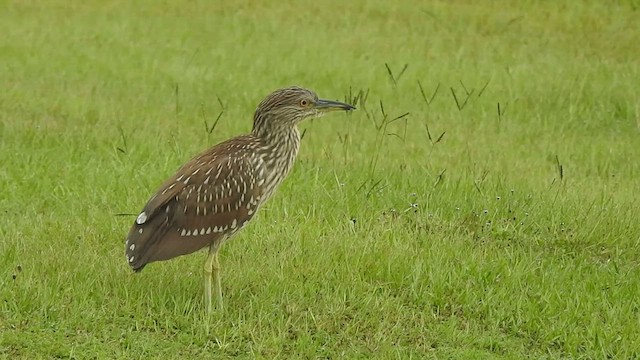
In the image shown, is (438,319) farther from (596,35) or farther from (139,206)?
(596,35)

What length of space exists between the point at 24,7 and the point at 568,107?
9551mm

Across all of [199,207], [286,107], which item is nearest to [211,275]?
[199,207]

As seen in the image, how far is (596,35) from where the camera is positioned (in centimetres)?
1708

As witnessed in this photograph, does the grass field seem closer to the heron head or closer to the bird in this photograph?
the bird

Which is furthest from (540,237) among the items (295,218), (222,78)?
(222,78)

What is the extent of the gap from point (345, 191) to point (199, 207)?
274cm

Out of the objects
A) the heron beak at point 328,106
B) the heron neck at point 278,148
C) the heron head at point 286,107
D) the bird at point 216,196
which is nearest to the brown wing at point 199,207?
the bird at point 216,196

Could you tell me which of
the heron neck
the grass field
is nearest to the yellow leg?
the grass field

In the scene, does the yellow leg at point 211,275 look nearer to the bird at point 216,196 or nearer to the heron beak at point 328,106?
the bird at point 216,196

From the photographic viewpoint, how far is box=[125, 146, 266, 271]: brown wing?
22.8ft

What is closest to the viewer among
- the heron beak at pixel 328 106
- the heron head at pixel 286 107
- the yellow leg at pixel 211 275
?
the yellow leg at pixel 211 275

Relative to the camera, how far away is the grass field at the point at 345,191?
722 centimetres

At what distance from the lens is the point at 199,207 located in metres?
7.11

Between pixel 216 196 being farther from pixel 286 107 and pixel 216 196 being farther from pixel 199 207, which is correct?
pixel 286 107
